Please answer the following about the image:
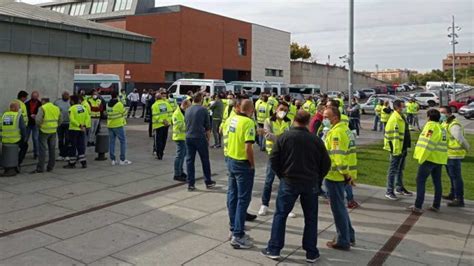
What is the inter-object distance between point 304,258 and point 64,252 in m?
2.94

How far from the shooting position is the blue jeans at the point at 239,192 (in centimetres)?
543

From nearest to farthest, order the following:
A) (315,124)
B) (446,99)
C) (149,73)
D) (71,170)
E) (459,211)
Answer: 1. (459,211)
2. (315,124)
3. (71,170)
4. (446,99)
5. (149,73)

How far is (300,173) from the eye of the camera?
4812 mm

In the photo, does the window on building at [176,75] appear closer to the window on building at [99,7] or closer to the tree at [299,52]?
the window on building at [99,7]

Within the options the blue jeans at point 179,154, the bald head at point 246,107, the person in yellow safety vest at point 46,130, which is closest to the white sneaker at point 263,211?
the bald head at point 246,107

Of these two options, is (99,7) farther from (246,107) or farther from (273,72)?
(246,107)

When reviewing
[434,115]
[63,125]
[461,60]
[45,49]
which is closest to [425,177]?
[434,115]

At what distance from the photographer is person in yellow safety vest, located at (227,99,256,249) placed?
542 centimetres

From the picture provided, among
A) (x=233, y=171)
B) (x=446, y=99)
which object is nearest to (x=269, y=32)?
(x=446, y=99)

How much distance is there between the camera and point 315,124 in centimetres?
842

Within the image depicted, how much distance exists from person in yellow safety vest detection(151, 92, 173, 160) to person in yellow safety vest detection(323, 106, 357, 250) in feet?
21.4

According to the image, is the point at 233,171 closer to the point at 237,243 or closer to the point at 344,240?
the point at 237,243

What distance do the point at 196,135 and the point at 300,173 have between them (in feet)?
11.6

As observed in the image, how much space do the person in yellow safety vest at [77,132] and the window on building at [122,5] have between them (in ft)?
116
